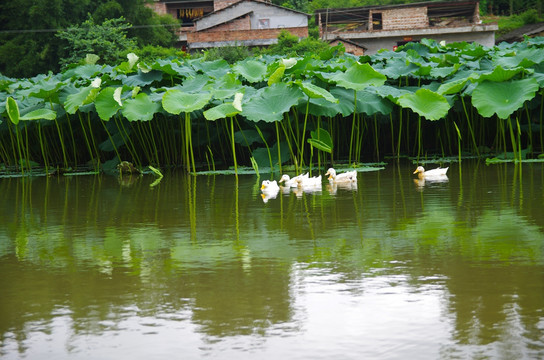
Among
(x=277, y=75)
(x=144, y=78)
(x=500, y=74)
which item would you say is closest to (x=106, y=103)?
(x=144, y=78)

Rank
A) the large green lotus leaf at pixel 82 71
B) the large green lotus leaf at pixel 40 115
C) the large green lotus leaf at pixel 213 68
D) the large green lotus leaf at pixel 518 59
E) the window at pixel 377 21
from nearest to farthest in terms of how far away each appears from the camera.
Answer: the large green lotus leaf at pixel 40 115 → the large green lotus leaf at pixel 518 59 → the large green lotus leaf at pixel 213 68 → the large green lotus leaf at pixel 82 71 → the window at pixel 377 21

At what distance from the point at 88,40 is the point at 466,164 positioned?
22170 mm

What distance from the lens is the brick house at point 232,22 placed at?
3125 centimetres

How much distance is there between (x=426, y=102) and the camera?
22.5ft

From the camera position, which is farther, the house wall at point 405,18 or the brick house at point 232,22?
the brick house at point 232,22

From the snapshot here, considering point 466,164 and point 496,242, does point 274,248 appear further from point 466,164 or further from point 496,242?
point 466,164

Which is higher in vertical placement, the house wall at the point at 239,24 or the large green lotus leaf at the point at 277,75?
the house wall at the point at 239,24

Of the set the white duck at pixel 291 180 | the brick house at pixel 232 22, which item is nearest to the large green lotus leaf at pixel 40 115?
the white duck at pixel 291 180

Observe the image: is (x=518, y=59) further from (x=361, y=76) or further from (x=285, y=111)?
(x=285, y=111)

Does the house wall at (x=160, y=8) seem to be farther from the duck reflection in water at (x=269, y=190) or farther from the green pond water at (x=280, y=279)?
the green pond water at (x=280, y=279)

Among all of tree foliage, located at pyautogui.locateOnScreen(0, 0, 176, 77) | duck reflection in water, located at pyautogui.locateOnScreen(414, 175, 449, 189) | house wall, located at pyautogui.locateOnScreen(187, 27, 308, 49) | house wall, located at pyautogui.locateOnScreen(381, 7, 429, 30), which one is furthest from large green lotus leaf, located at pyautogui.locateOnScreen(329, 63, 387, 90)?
house wall, located at pyautogui.locateOnScreen(381, 7, 429, 30)

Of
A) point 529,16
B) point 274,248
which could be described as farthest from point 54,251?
point 529,16

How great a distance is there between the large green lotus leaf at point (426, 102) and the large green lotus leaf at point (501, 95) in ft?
0.96

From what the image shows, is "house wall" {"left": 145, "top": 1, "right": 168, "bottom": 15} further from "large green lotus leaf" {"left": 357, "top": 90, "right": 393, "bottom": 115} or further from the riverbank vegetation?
"large green lotus leaf" {"left": 357, "top": 90, "right": 393, "bottom": 115}
